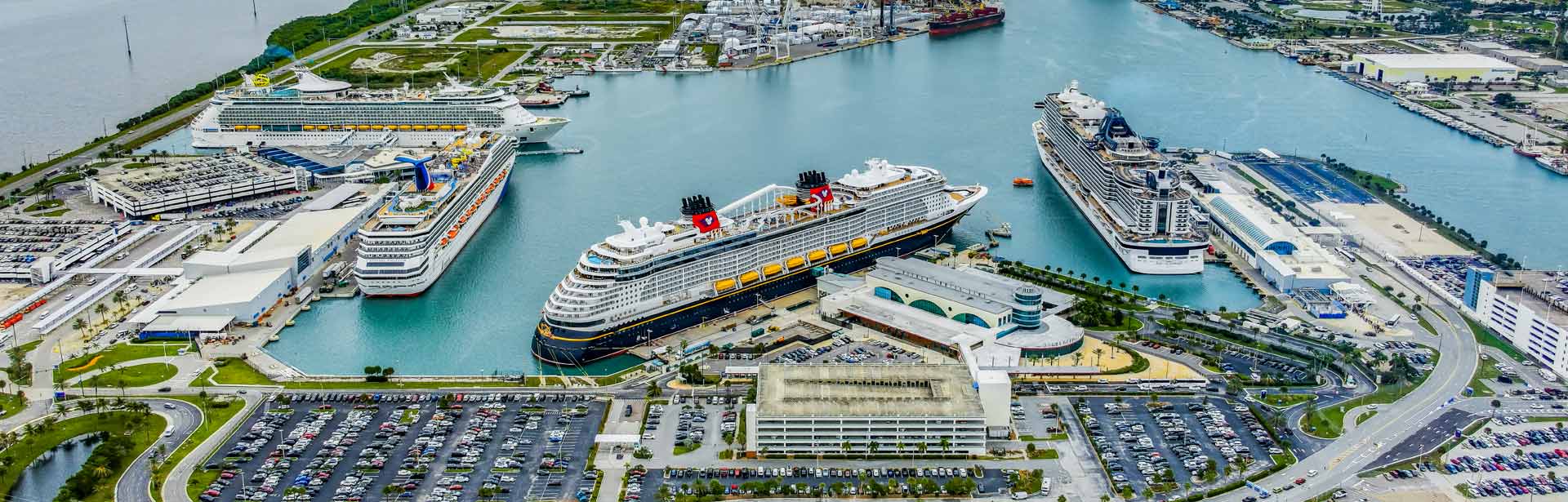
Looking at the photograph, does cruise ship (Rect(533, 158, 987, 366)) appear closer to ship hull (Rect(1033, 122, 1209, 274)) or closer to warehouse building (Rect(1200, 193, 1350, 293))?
ship hull (Rect(1033, 122, 1209, 274))

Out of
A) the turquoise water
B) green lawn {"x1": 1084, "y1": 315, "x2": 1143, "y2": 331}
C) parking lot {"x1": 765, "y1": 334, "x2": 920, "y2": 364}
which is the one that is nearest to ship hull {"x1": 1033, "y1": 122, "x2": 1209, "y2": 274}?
the turquoise water

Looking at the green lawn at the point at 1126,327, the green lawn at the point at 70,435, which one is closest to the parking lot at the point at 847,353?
the green lawn at the point at 1126,327

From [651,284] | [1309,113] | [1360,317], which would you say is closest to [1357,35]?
[1309,113]

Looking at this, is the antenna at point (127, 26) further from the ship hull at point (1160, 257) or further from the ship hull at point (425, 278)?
the ship hull at point (1160, 257)

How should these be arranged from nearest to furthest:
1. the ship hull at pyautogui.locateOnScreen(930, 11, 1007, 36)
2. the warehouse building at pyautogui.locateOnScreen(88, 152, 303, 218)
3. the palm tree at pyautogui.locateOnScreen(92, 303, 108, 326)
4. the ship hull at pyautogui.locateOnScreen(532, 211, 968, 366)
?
1. the ship hull at pyautogui.locateOnScreen(532, 211, 968, 366)
2. the palm tree at pyautogui.locateOnScreen(92, 303, 108, 326)
3. the warehouse building at pyautogui.locateOnScreen(88, 152, 303, 218)
4. the ship hull at pyautogui.locateOnScreen(930, 11, 1007, 36)

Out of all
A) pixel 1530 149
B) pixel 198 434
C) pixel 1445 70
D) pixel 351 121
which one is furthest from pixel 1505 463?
pixel 1445 70

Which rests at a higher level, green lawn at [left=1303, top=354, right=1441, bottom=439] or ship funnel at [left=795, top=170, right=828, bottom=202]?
ship funnel at [left=795, top=170, right=828, bottom=202]
